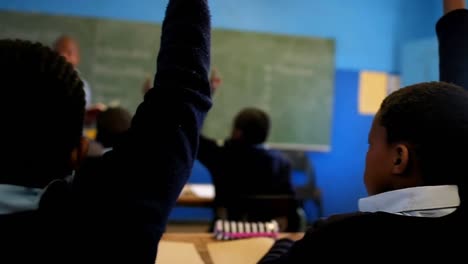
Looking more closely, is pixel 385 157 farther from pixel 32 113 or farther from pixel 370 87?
pixel 370 87

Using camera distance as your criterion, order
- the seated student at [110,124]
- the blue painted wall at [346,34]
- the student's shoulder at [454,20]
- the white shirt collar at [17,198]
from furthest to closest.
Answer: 1. the blue painted wall at [346,34]
2. the seated student at [110,124]
3. the student's shoulder at [454,20]
4. the white shirt collar at [17,198]

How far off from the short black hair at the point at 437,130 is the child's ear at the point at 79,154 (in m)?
0.49

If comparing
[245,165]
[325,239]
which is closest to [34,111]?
[325,239]

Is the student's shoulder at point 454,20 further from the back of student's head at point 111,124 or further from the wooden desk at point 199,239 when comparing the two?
the back of student's head at point 111,124

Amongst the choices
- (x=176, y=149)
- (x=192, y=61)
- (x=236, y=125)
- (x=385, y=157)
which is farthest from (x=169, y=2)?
(x=236, y=125)

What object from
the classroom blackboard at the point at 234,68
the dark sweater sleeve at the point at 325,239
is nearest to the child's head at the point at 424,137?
the dark sweater sleeve at the point at 325,239

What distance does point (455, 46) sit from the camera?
1.08 metres

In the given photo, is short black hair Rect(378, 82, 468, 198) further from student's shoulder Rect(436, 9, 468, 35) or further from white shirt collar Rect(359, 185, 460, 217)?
student's shoulder Rect(436, 9, 468, 35)

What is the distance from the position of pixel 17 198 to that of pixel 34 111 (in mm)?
108

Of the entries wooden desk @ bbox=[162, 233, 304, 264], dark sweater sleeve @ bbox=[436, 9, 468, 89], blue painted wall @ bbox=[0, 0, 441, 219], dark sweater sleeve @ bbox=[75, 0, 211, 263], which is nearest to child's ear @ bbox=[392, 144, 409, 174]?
dark sweater sleeve @ bbox=[75, 0, 211, 263]

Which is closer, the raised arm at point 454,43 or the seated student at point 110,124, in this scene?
the raised arm at point 454,43

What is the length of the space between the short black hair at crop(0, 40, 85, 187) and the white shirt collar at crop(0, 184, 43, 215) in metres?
0.01

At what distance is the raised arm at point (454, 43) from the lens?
107 cm

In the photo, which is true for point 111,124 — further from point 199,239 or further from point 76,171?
point 76,171
